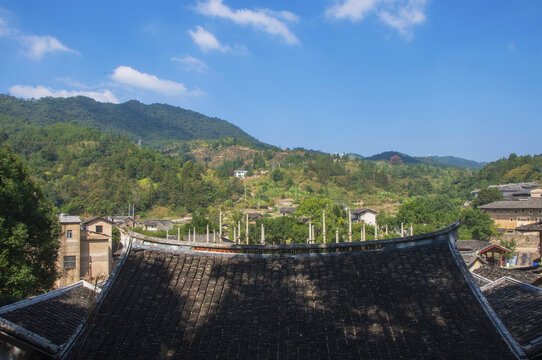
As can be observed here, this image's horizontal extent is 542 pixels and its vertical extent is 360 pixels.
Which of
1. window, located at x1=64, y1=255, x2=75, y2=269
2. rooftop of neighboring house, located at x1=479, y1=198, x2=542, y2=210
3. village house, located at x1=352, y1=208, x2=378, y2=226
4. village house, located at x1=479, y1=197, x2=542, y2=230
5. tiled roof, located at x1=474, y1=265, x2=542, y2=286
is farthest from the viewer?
village house, located at x1=352, y1=208, x2=378, y2=226

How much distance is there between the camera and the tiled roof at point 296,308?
8.89 metres

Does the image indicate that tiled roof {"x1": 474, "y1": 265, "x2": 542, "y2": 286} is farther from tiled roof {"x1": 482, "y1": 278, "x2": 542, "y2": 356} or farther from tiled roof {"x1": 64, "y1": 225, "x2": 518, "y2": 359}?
tiled roof {"x1": 64, "y1": 225, "x2": 518, "y2": 359}

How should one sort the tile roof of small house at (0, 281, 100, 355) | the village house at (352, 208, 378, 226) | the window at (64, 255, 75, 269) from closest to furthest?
the tile roof of small house at (0, 281, 100, 355), the window at (64, 255, 75, 269), the village house at (352, 208, 378, 226)

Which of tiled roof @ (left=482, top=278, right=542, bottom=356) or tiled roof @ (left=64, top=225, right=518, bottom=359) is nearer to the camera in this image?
tiled roof @ (left=64, top=225, right=518, bottom=359)

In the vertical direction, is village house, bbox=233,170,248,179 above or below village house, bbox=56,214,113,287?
above

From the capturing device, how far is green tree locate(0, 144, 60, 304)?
798 inches

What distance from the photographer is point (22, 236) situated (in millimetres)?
20938

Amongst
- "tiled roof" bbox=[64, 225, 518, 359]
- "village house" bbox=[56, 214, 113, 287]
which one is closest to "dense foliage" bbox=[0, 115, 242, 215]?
"village house" bbox=[56, 214, 113, 287]

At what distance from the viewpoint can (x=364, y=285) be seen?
10594 millimetres

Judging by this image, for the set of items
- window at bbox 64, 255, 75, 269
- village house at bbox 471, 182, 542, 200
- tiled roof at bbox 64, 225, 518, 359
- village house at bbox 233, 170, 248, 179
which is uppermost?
village house at bbox 233, 170, 248, 179

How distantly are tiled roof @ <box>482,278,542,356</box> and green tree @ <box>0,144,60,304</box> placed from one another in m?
19.5

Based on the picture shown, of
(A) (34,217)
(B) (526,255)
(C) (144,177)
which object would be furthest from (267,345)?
(C) (144,177)

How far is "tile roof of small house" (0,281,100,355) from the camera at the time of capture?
32.0 feet

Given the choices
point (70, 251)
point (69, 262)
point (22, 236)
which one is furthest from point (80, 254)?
point (22, 236)
